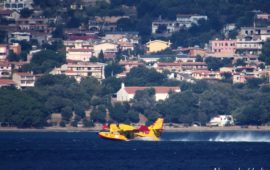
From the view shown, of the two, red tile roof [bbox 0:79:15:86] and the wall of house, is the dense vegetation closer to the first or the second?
the wall of house

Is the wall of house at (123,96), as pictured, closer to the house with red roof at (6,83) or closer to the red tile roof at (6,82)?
the house with red roof at (6,83)

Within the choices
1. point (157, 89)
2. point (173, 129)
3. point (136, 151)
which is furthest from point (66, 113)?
point (136, 151)


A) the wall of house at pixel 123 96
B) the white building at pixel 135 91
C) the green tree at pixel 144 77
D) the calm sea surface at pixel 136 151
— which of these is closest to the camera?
the calm sea surface at pixel 136 151

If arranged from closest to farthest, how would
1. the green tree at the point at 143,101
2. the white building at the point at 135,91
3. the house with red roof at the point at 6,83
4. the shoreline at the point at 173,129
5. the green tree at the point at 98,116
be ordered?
1. the shoreline at the point at 173,129
2. the green tree at the point at 98,116
3. the green tree at the point at 143,101
4. the white building at the point at 135,91
5. the house with red roof at the point at 6,83

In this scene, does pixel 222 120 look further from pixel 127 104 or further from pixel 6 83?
pixel 6 83

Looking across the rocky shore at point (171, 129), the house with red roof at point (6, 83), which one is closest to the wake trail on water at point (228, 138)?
the rocky shore at point (171, 129)

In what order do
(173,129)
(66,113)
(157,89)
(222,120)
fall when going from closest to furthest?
(173,129) → (66,113) → (222,120) → (157,89)
